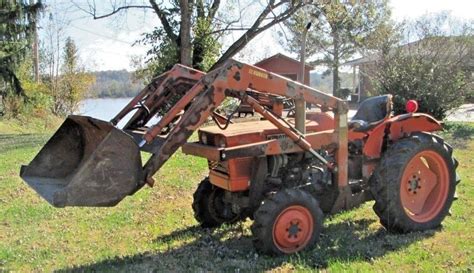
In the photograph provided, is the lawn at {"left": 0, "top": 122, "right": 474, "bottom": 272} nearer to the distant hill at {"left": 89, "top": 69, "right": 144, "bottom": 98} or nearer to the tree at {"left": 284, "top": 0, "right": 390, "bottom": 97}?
the tree at {"left": 284, "top": 0, "right": 390, "bottom": 97}

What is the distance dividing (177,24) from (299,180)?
1634 cm

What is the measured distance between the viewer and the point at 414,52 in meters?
17.1

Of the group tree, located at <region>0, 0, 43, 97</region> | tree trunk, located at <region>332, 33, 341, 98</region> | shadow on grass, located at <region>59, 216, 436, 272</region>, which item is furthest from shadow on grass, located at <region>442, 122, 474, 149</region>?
tree trunk, located at <region>332, 33, 341, 98</region>

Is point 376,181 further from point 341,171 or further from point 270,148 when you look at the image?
point 270,148

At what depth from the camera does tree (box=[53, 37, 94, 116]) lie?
99.0ft

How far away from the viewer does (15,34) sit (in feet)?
72.9

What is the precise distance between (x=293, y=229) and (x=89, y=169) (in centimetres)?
200

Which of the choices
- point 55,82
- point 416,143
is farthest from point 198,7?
point 416,143

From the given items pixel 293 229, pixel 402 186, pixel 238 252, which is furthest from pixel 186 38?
pixel 293 229

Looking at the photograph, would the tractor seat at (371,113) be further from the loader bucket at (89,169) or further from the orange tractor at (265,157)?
the loader bucket at (89,169)

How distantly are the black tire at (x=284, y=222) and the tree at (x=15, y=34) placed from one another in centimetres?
1949

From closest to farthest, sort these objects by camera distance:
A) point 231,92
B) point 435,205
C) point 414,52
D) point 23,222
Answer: point 231,92 → point 435,205 → point 23,222 → point 414,52

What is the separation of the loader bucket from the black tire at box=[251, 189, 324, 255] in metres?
1.20

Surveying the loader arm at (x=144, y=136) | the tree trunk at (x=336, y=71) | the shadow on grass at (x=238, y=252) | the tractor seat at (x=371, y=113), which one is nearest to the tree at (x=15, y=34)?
the loader arm at (x=144, y=136)
